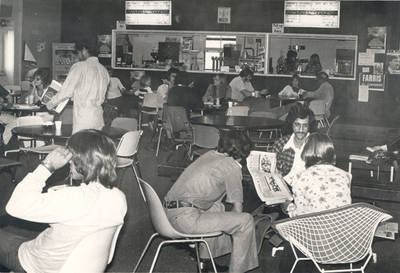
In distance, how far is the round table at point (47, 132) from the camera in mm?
4824

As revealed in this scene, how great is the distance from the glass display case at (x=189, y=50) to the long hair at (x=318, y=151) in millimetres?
8273

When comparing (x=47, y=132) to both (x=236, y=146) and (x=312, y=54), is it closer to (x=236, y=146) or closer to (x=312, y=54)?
(x=236, y=146)

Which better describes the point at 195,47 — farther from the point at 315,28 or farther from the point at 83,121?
the point at 83,121

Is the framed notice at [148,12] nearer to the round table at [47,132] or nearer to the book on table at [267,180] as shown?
the round table at [47,132]

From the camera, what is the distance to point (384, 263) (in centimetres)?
387

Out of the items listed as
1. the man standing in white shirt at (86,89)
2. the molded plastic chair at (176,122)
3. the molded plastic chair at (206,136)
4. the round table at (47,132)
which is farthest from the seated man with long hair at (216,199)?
the molded plastic chair at (176,122)

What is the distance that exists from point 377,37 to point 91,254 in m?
9.93

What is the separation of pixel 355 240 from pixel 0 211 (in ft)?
5.80

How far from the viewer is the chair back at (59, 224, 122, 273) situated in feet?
7.27

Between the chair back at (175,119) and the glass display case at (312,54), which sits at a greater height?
the glass display case at (312,54)

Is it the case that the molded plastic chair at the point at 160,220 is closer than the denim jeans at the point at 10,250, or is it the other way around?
the denim jeans at the point at 10,250

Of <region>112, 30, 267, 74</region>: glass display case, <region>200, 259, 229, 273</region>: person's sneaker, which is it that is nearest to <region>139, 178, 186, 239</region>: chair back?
<region>200, 259, 229, 273</region>: person's sneaker

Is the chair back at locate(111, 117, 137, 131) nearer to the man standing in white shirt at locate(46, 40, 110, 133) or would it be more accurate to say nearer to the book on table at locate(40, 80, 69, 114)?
the man standing in white shirt at locate(46, 40, 110, 133)

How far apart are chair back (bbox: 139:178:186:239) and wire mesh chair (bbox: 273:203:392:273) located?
577mm
